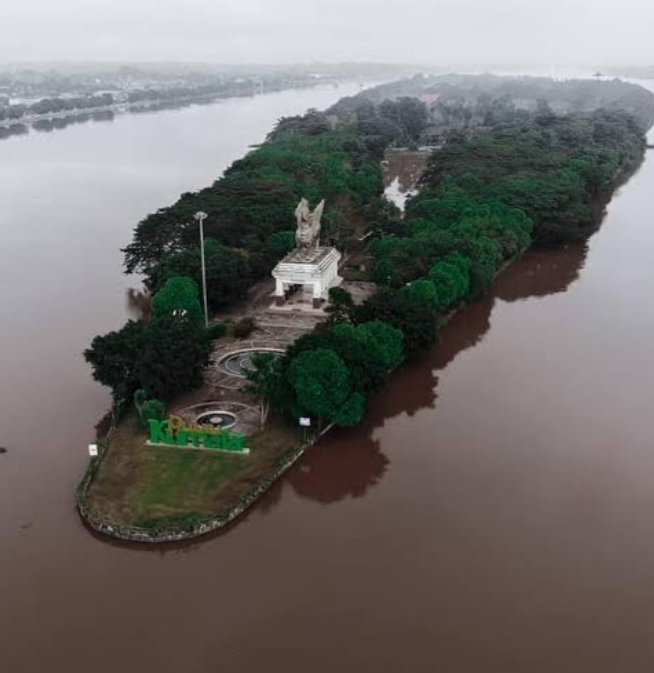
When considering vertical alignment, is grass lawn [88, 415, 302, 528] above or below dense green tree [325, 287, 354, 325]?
below

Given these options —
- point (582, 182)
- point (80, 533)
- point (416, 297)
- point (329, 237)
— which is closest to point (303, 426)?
point (80, 533)

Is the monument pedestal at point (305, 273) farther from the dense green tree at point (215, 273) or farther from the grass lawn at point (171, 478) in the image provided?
the grass lawn at point (171, 478)

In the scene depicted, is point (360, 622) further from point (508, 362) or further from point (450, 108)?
point (450, 108)

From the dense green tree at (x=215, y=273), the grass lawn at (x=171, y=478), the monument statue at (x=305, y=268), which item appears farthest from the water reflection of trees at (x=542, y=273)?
the grass lawn at (x=171, y=478)

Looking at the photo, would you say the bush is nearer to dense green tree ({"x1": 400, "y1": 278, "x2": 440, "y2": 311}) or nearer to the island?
the island

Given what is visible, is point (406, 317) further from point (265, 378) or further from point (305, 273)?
point (265, 378)

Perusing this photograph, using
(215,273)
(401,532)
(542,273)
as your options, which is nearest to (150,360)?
(215,273)

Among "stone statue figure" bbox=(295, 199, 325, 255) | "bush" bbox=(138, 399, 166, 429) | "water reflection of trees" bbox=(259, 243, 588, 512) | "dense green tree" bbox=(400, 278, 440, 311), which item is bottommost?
"water reflection of trees" bbox=(259, 243, 588, 512)

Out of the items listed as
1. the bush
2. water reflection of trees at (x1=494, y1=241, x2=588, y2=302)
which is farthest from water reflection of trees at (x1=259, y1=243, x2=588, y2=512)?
the bush
